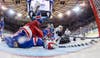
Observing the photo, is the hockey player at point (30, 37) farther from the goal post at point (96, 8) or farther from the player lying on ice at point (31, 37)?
the goal post at point (96, 8)

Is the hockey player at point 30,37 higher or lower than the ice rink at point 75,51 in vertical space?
higher

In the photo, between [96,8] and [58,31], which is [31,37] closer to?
[58,31]

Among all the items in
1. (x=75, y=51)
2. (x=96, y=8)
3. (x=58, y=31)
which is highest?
(x=96, y=8)

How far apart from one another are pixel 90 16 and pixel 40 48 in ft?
1.03

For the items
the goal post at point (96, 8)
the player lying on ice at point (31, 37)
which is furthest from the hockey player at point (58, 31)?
the goal post at point (96, 8)

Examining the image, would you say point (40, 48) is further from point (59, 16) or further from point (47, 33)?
point (59, 16)

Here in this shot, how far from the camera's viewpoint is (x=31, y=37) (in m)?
1.33

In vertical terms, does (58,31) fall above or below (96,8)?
below

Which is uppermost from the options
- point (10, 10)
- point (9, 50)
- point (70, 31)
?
point (10, 10)

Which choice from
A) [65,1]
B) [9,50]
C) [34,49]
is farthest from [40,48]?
[65,1]

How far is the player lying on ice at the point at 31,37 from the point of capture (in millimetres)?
1322

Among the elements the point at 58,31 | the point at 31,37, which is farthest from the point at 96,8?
the point at 31,37

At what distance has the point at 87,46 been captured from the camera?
131 centimetres

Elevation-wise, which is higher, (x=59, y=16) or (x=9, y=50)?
(x=59, y=16)
